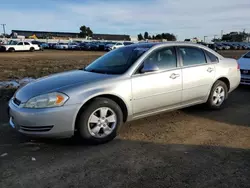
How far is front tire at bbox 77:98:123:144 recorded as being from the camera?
4.09m

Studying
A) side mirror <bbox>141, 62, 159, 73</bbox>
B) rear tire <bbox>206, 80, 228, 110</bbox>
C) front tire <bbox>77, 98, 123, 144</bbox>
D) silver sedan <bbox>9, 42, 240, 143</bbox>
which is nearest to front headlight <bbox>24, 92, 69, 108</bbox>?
silver sedan <bbox>9, 42, 240, 143</bbox>

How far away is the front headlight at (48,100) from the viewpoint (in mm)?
3906

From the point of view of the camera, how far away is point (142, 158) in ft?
12.4

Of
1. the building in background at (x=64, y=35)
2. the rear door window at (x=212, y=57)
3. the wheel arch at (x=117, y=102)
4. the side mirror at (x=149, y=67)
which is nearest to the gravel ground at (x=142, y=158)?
the wheel arch at (x=117, y=102)

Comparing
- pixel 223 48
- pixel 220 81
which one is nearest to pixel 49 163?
pixel 220 81

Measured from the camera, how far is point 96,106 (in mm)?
4145

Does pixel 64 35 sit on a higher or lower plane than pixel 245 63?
higher

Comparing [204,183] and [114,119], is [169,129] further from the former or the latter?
[204,183]

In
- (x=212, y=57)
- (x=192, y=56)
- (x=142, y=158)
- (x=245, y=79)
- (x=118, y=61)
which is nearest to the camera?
(x=142, y=158)

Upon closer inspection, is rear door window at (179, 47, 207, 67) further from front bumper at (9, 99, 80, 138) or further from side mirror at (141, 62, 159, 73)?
front bumper at (9, 99, 80, 138)

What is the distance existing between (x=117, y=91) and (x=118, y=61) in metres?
0.94

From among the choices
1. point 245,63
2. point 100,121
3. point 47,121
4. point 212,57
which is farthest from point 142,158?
point 245,63

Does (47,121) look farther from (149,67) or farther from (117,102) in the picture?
(149,67)

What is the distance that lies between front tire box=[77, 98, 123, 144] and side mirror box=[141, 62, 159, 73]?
0.81 m
